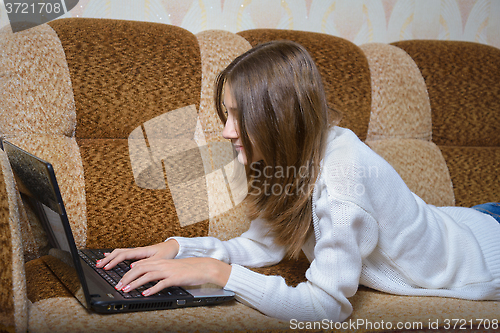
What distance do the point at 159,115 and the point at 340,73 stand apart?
62 cm

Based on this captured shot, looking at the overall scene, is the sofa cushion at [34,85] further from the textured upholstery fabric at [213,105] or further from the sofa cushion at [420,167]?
the sofa cushion at [420,167]

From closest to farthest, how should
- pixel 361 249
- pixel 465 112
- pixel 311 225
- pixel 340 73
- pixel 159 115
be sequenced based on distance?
pixel 361 249
pixel 311 225
pixel 159 115
pixel 340 73
pixel 465 112

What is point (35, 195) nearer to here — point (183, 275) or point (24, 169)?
point (24, 169)

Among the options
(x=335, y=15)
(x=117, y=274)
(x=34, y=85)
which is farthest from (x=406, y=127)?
(x=34, y=85)

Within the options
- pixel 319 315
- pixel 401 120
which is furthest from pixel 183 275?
pixel 401 120

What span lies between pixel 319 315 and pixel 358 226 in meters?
0.18

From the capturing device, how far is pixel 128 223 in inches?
41.0

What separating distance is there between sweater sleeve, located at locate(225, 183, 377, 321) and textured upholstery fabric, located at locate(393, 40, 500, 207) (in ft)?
2.74

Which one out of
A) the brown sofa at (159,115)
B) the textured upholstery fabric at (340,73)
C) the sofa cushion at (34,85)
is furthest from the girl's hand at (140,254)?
the textured upholstery fabric at (340,73)

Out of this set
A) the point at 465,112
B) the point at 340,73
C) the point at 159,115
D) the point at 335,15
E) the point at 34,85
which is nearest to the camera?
the point at 34,85

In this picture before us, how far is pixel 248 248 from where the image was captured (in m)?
0.98

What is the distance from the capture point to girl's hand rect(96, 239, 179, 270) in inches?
32.0

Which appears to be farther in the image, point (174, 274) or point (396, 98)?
point (396, 98)

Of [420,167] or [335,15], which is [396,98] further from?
[335,15]
